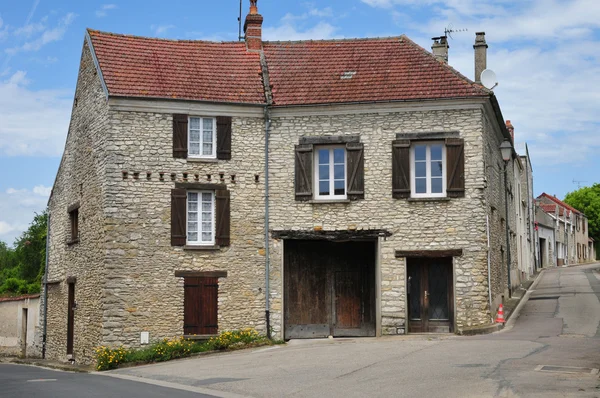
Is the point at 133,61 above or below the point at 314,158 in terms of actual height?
above

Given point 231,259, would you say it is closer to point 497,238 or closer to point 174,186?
point 174,186

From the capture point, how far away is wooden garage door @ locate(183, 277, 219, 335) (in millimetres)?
22984

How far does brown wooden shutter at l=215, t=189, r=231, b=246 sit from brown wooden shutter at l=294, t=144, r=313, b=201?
7.30 feet

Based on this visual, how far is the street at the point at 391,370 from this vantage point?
13359 millimetres

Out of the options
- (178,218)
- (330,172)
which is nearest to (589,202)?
(330,172)

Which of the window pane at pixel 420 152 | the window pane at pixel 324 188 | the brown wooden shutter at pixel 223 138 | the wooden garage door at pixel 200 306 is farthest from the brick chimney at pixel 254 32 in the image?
the wooden garage door at pixel 200 306

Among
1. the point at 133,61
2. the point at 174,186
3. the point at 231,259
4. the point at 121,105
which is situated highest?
the point at 133,61

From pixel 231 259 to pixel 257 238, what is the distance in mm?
1034

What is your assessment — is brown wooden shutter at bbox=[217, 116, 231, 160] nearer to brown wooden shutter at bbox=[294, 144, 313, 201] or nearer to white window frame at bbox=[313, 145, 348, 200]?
brown wooden shutter at bbox=[294, 144, 313, 201]

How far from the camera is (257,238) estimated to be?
77.8 feet

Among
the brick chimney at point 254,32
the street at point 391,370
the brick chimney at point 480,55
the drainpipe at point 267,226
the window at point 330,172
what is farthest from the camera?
the brick chimney at point 480,55

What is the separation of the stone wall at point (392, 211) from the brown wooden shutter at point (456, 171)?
0.57 ft

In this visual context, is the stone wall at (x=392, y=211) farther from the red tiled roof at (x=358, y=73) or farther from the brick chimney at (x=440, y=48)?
the brick chimney at (x=440, y=48)

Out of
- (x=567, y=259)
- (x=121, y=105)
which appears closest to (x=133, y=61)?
(x=121, y=105)
